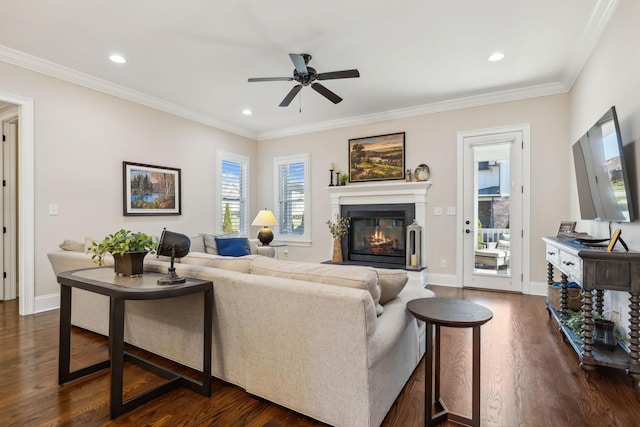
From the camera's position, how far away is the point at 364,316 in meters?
1.47

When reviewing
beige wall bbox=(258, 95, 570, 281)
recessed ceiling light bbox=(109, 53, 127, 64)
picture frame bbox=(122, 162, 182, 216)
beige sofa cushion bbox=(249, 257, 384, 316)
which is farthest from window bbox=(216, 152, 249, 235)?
beige sofa cushion bbox=(249, 257, 384, 316)

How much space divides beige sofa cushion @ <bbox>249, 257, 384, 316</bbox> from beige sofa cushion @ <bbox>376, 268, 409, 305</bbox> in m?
0.15

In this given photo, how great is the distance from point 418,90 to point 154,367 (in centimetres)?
436

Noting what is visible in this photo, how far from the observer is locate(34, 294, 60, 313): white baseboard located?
3.53 meters

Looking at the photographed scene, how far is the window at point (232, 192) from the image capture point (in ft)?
19.2

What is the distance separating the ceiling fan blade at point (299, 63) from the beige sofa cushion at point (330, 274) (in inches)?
77.4

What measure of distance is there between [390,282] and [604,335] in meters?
1.77

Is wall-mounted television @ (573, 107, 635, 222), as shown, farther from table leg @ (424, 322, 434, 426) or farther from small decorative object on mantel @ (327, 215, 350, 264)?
small decorative object on mantel @ (327, 215, 350, 264)

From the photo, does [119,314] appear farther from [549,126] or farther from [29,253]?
[549,126]

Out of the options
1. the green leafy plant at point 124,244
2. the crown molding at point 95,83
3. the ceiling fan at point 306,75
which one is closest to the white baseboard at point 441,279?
the ceiling fan at point 306,75

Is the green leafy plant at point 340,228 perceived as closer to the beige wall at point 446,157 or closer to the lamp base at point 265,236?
the beige wall at point 446,157

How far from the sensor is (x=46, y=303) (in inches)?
142

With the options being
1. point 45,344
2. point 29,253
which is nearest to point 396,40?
point 45,344

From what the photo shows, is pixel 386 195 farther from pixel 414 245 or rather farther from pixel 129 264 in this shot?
pixel 129 264
